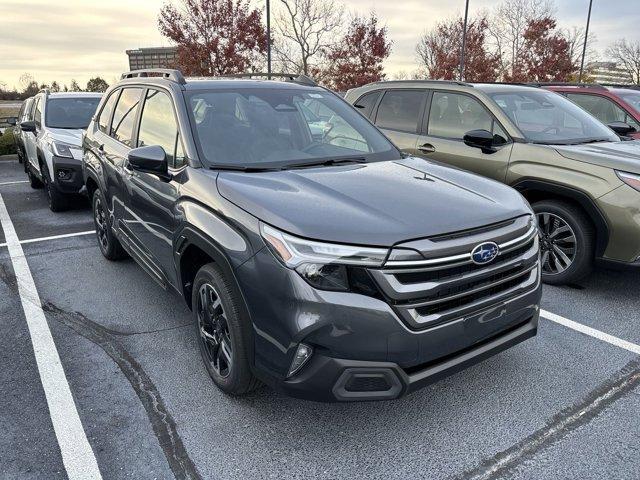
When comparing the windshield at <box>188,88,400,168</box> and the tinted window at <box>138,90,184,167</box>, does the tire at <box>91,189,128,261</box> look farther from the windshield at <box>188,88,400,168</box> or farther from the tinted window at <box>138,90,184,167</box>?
the windshield at <box>188,88,400,168</box>

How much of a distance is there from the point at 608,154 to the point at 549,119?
108cm

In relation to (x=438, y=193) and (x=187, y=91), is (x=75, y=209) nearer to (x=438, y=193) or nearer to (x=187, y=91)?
(x=187, y=91)

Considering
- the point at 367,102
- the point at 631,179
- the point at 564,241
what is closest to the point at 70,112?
the point at 367,102

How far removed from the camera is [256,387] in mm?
2771

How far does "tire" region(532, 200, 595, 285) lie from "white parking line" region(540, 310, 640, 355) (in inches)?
23.5

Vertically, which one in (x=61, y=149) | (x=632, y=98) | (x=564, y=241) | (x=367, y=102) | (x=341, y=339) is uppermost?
(x=632, y=98)

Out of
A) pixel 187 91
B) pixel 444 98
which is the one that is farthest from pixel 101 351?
pixel 444 98

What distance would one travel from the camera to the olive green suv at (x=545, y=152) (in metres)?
4.12

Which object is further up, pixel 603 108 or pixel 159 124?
pixel 603 108

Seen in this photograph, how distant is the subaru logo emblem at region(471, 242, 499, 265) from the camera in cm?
240

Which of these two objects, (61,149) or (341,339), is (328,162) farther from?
(61,149)

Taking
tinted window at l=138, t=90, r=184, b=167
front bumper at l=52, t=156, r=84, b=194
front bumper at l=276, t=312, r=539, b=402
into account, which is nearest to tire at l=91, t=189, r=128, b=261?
tinted window at l=138, t=90, r=184, b=167

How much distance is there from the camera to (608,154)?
4391 millimetres

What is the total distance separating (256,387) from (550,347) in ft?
6.80
